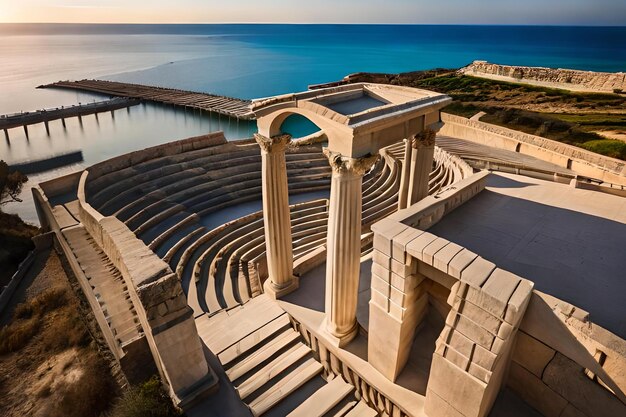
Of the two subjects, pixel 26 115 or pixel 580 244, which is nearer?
pixel 580 244

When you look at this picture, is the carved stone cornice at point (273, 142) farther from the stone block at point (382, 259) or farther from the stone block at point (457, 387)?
the stone block at point (457, 387)

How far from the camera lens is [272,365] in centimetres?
923

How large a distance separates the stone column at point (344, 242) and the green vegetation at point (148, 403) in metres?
4.12

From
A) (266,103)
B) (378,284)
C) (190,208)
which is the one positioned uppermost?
(266,103)

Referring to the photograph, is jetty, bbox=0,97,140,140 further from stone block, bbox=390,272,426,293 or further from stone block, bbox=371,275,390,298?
stone block, bbox=390,272,426,293

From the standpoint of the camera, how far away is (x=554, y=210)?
9.95 meters

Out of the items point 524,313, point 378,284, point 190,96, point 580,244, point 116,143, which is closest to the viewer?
point 524,313

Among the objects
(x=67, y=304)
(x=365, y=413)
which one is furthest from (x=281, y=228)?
(x=67, y=304)

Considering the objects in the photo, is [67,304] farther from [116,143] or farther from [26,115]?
[26,115]

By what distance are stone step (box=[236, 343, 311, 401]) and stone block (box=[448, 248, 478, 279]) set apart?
5.41 meters

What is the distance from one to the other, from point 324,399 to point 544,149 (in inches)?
890

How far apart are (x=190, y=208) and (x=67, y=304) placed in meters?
7.32

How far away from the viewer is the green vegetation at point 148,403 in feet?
24.8

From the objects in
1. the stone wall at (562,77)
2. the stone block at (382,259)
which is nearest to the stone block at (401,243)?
the stone block at (382,259)
